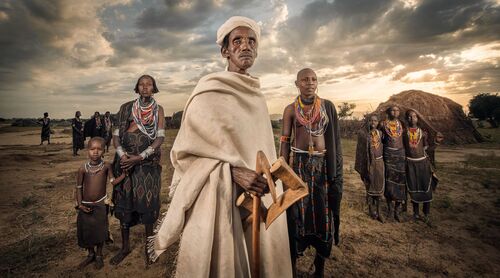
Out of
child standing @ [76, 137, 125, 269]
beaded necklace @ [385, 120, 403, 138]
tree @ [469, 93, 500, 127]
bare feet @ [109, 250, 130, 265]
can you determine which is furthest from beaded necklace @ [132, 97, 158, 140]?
tree @ [469, 93, 500, 127]

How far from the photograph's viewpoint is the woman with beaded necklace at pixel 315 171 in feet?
10.4

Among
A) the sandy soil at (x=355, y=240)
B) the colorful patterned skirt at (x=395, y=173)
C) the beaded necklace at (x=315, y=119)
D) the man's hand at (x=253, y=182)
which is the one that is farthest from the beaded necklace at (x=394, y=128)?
the man's hand at (x=253, y=182)

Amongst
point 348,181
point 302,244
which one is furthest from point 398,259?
point 348,181

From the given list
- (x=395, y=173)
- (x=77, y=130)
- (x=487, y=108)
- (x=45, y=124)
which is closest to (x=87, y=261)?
(x=395, y=173)

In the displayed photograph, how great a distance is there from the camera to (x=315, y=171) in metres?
3.19

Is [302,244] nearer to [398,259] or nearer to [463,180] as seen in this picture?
[398,259]

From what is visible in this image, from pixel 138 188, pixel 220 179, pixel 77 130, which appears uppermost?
pixel 77 130

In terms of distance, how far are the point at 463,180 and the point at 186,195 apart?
387 inches

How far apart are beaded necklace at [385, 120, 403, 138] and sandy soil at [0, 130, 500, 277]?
68.6 inches

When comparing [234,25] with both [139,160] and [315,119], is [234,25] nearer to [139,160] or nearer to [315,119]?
[315,119]

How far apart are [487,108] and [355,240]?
41354 millimetres

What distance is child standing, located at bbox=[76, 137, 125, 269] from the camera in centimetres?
343

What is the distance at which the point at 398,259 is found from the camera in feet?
12.6

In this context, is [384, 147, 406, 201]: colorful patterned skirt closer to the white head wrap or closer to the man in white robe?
the man in white robe
